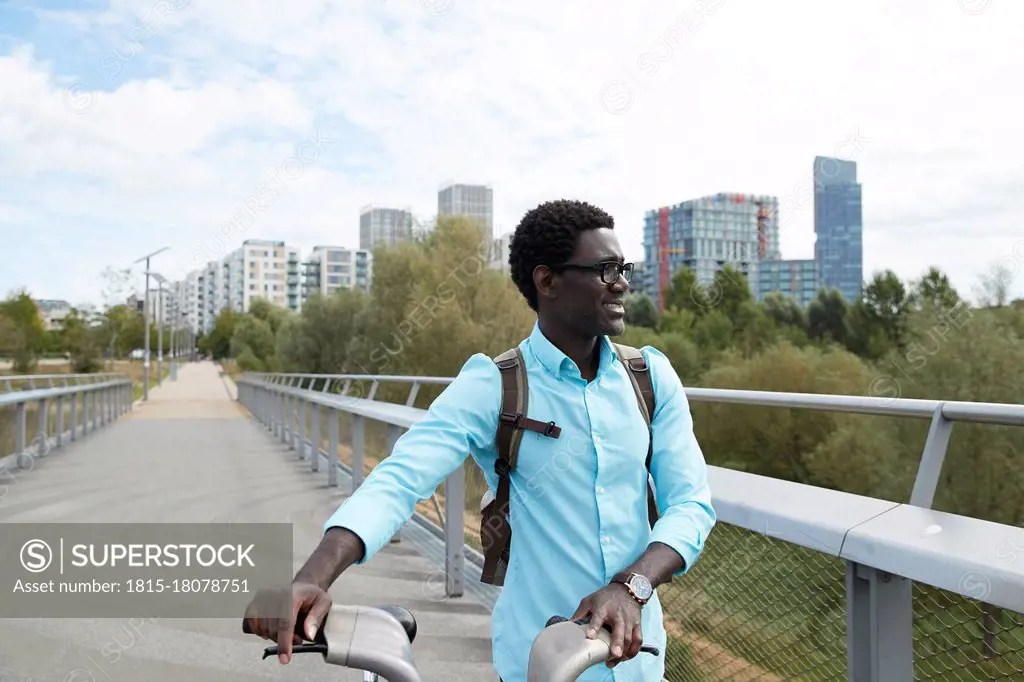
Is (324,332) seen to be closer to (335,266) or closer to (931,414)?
(931,414)

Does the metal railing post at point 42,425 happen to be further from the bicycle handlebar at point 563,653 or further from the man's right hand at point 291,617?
the bicycle handlebar at point 563,653

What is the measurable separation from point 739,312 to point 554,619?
6448 centimetres

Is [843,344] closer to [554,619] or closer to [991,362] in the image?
[991,362]

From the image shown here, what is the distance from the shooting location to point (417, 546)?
242 inches

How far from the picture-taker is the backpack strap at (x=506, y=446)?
151 cm

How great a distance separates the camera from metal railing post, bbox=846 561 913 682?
6.01 ft

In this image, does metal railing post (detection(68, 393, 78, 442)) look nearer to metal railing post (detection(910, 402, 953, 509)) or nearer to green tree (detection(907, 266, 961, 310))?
metal railing post (detection(910, 402, 953, 509))

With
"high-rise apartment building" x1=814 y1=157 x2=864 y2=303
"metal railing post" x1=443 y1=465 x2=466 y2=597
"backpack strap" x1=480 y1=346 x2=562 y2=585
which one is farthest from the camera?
"high-rise apartment building" x1=814 y1=157 x2=864 y2=303

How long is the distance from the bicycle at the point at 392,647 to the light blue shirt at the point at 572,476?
1.14 ft

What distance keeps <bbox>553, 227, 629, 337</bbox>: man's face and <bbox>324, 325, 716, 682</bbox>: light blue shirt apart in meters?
0.06

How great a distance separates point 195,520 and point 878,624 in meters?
6.16

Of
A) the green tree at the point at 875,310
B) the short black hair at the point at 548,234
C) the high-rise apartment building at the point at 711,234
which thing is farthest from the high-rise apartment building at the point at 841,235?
the short black hair at the point at 548,234

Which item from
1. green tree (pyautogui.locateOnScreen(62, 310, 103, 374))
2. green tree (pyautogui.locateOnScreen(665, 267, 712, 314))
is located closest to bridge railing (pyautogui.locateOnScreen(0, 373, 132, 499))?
green tree (pyautogui.locateOnScreen(62, 310, 103, 374))

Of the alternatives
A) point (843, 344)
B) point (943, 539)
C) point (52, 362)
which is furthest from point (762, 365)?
point (943, 539)
